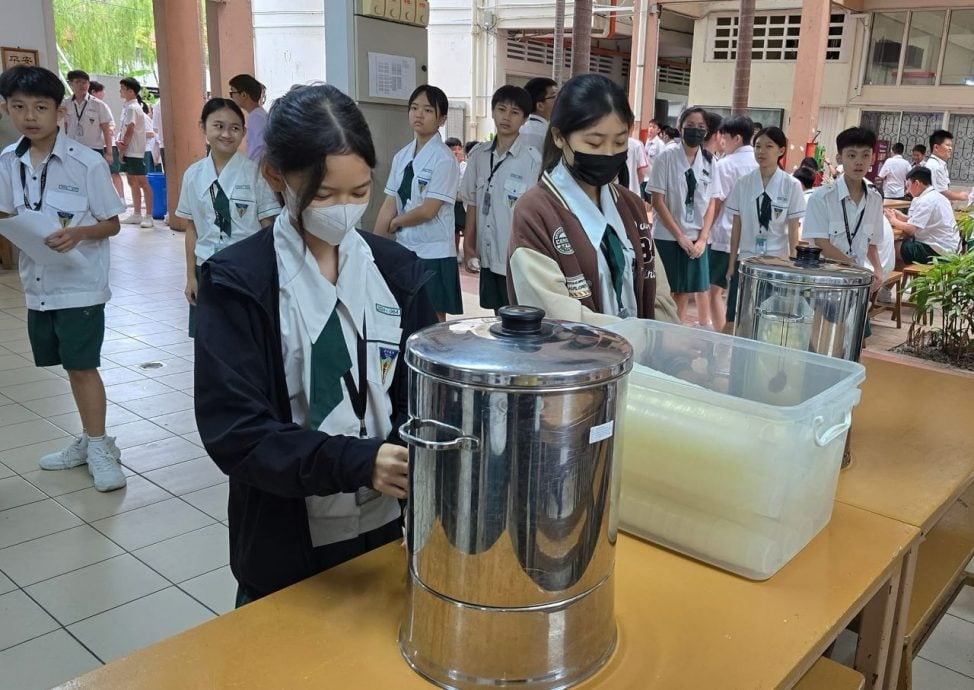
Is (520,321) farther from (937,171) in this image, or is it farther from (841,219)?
(937,171)

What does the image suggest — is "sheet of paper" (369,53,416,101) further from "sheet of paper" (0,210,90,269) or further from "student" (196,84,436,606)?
"student" (196,84,436,606)

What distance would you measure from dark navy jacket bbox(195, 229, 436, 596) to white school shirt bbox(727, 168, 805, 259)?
12.2 ft

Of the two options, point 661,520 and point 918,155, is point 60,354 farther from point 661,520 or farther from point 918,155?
point 918,155

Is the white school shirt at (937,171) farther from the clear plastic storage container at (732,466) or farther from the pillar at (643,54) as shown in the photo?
the clear plastic storage container at (732,466)

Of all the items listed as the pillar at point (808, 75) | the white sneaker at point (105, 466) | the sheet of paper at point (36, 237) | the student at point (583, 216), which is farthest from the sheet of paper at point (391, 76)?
the pillar at point (808, 75)

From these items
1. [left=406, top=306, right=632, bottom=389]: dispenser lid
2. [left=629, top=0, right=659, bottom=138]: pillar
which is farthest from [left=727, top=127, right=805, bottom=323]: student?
[left=629, top=0, right=659, bottom=138]: pillar

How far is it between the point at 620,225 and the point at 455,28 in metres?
15.4

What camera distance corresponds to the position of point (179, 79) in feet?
28.8

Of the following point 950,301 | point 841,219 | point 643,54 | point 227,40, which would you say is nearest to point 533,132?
point 841,219

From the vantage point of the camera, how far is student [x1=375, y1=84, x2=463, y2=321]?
3.93 metres

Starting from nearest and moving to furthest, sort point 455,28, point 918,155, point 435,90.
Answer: point 435,90, point 918,155, point 455,28

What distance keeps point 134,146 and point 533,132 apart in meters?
6.84

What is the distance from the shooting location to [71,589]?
8.04ft

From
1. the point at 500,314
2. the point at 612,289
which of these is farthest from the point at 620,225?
the point at 500,314
